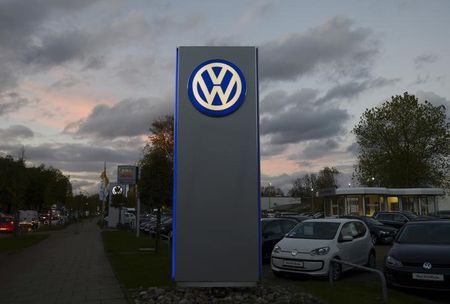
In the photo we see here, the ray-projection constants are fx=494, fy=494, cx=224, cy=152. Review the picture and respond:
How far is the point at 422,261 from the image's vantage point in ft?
31.3

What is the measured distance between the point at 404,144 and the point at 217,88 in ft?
155

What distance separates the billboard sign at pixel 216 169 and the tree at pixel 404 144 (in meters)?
46.1

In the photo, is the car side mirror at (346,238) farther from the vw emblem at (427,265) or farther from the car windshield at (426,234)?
the vw emblem at (427,265)

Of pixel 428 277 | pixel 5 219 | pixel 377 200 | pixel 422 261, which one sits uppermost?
pixel 377 200

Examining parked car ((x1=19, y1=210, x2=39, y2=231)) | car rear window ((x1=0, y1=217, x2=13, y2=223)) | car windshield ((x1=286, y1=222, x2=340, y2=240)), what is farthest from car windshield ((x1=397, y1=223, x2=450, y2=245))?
parked car ((x1=19, y1=210, x2=39, y2=231))

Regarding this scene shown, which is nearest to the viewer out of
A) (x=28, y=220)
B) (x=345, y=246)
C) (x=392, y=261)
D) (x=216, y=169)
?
(x=216, y=169)

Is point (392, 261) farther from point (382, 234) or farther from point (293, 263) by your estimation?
point (382, 234)

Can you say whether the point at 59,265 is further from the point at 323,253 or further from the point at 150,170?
the point at 323,253

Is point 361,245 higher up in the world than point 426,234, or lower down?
lower down

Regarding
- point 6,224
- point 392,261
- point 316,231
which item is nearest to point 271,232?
point 316,231

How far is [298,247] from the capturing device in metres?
11.8

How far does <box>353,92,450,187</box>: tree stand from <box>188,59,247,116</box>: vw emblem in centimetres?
4613

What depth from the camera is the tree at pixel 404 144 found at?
163 feet

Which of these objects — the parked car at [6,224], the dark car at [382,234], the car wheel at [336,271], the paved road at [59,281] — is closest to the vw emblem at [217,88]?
the paved road at [59,281]
